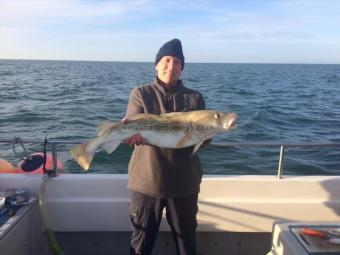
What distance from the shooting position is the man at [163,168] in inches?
144

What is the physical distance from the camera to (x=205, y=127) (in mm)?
3559

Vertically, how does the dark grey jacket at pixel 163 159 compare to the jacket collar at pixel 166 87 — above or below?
below

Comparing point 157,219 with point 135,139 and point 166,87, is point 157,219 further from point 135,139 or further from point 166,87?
point 166,87

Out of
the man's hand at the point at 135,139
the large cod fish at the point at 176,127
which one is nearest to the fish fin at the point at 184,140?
the large cod fish at the point at 176,127

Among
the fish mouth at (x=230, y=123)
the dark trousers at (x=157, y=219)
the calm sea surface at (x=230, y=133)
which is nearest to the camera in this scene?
the fish mouth at (x=230, y=123)

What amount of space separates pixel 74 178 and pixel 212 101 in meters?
21.9

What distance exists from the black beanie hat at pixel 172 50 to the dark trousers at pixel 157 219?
1243 mm

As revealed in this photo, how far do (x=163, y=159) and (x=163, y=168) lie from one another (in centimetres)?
8

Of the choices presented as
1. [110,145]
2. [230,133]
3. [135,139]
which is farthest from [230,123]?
[230,133]

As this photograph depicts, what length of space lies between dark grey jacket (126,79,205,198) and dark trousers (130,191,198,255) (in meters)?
0.10

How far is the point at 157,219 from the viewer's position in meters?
3.80

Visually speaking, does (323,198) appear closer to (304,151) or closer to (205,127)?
(205,127)

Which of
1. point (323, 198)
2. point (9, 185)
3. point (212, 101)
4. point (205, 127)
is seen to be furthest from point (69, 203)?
point (212, 101)

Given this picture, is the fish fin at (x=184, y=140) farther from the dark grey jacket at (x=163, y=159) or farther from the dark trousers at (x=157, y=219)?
the dark trousers at (x=157, y=219)
